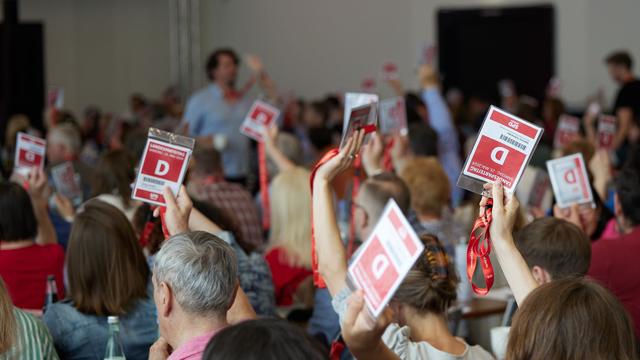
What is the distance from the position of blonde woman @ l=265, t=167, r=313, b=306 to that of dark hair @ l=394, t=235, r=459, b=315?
1.90 metres

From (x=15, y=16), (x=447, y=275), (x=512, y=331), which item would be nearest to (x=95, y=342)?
(x=447, y=275)

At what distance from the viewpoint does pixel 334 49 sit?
1531 centimetres

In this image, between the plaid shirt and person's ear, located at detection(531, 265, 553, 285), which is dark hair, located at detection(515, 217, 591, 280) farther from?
the plaid shirt

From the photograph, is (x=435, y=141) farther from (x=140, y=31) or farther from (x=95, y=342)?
(x=140, y=31)

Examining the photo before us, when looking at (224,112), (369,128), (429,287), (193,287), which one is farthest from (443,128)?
(193,287)

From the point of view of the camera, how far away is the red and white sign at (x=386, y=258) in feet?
5.49

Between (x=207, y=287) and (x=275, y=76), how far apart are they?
12923 mm

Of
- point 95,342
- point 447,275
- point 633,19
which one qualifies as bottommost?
point 95,342

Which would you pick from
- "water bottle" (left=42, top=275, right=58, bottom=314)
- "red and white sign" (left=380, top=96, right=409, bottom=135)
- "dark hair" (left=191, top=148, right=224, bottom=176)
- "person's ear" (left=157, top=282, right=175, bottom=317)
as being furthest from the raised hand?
"red and white sign" (left=380, top=96, right=409, bottom=135)

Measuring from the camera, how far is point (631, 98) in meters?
9.32

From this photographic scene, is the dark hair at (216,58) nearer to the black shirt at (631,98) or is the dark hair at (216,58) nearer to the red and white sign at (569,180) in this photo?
the black shirt at (631,98)

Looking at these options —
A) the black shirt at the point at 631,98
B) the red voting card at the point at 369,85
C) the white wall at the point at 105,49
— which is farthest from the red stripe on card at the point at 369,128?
the white wall at the point at 105,49

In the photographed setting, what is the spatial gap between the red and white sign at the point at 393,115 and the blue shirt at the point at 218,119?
220 centimetres

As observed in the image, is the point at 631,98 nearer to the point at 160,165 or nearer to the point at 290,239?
the point at 290,239
